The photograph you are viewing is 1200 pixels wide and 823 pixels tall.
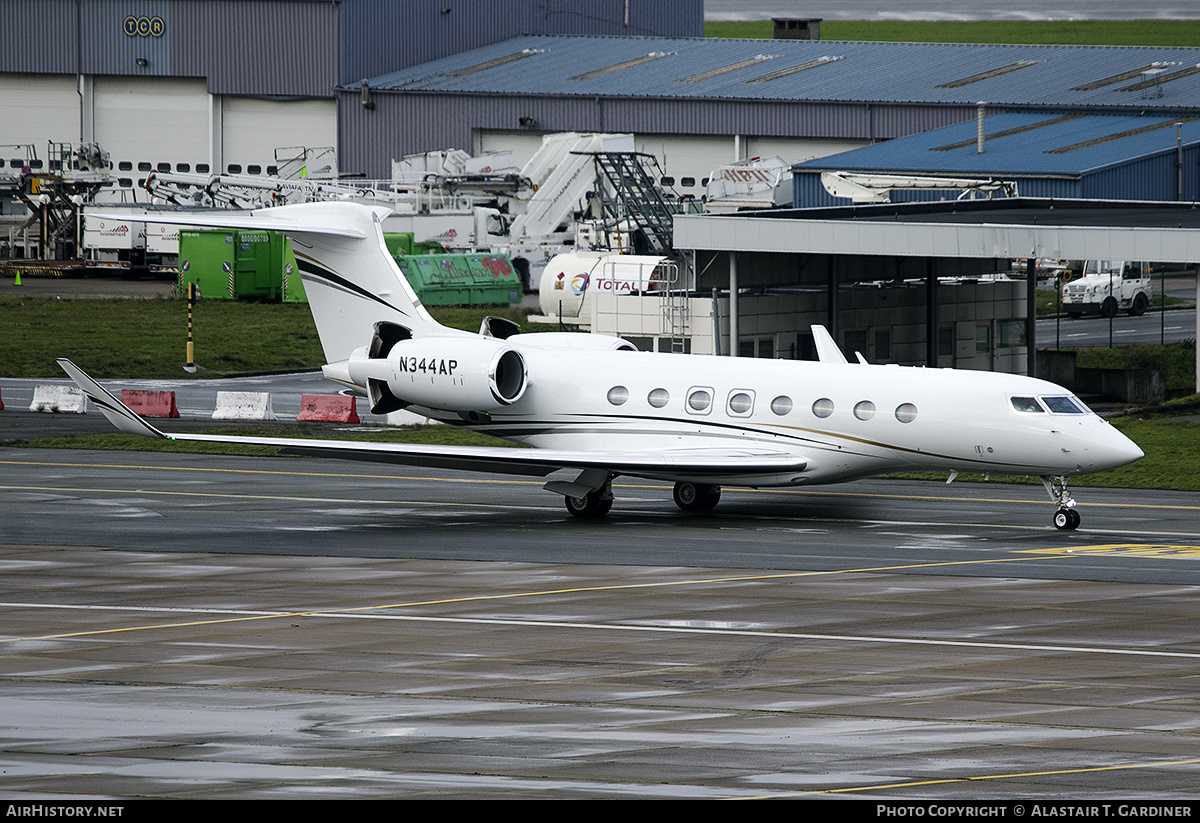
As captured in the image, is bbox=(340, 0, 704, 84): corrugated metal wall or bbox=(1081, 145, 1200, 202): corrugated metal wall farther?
bbox=(340, 0, 704, 84): corrugated metal wall

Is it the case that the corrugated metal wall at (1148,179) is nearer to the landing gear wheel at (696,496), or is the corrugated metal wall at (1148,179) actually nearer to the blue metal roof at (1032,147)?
the blue metal roof at (1032,147)

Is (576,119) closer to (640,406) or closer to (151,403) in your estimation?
(151,403)

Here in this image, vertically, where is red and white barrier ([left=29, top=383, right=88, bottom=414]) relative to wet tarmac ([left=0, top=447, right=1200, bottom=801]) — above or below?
above

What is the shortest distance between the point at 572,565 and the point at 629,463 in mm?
3757

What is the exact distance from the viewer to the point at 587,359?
31453mm

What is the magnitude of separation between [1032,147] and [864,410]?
126 feet

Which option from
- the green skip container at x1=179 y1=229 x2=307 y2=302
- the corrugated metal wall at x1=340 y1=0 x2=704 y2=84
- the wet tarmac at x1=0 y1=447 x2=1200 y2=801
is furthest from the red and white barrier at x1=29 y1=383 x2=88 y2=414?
the corrugated metal wall at x1=340 y1=0 x2=704 y2=84

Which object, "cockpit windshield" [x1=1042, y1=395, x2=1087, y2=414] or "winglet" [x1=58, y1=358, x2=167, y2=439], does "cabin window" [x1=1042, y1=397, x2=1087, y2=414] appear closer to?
"cockpit windshield" [x1=1042, y1=395, x2=1087, y2=414]

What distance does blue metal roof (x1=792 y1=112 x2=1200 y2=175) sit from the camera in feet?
202

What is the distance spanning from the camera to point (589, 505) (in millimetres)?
30562

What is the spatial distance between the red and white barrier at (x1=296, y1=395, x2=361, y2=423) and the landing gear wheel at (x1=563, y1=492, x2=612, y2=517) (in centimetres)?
1408

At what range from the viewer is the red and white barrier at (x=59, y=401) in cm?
4631

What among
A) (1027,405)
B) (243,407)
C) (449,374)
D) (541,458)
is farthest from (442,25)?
(1027,405)
